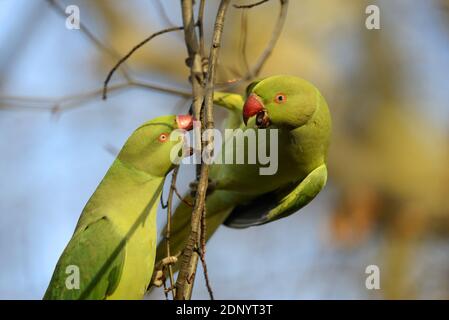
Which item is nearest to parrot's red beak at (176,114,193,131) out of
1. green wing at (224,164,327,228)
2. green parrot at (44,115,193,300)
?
green parrot at (44,115,193,300)

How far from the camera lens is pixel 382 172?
727cm

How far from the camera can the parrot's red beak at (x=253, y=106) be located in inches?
110

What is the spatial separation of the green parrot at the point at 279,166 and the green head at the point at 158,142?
549 millimetres

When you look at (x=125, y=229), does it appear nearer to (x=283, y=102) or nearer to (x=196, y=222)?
(x=196, y=222)

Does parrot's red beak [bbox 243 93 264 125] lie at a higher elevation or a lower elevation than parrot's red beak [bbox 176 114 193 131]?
higher

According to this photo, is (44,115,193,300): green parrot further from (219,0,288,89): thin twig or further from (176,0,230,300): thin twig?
(219,0,288,89): thin twig

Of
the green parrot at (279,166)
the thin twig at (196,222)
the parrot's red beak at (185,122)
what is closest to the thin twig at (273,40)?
the green parrot at (279,166)

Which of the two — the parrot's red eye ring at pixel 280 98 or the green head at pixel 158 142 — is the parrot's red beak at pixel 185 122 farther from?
the parrot's red eye ring at pixel 280 98

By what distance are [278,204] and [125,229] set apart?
3.41 feet

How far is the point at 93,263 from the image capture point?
7.75 ft

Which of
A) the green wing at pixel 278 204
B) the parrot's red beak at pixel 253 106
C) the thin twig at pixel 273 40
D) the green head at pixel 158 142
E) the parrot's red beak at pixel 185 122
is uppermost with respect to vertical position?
the thin twig at pixel 273 40

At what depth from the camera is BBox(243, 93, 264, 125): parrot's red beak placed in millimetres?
2807
